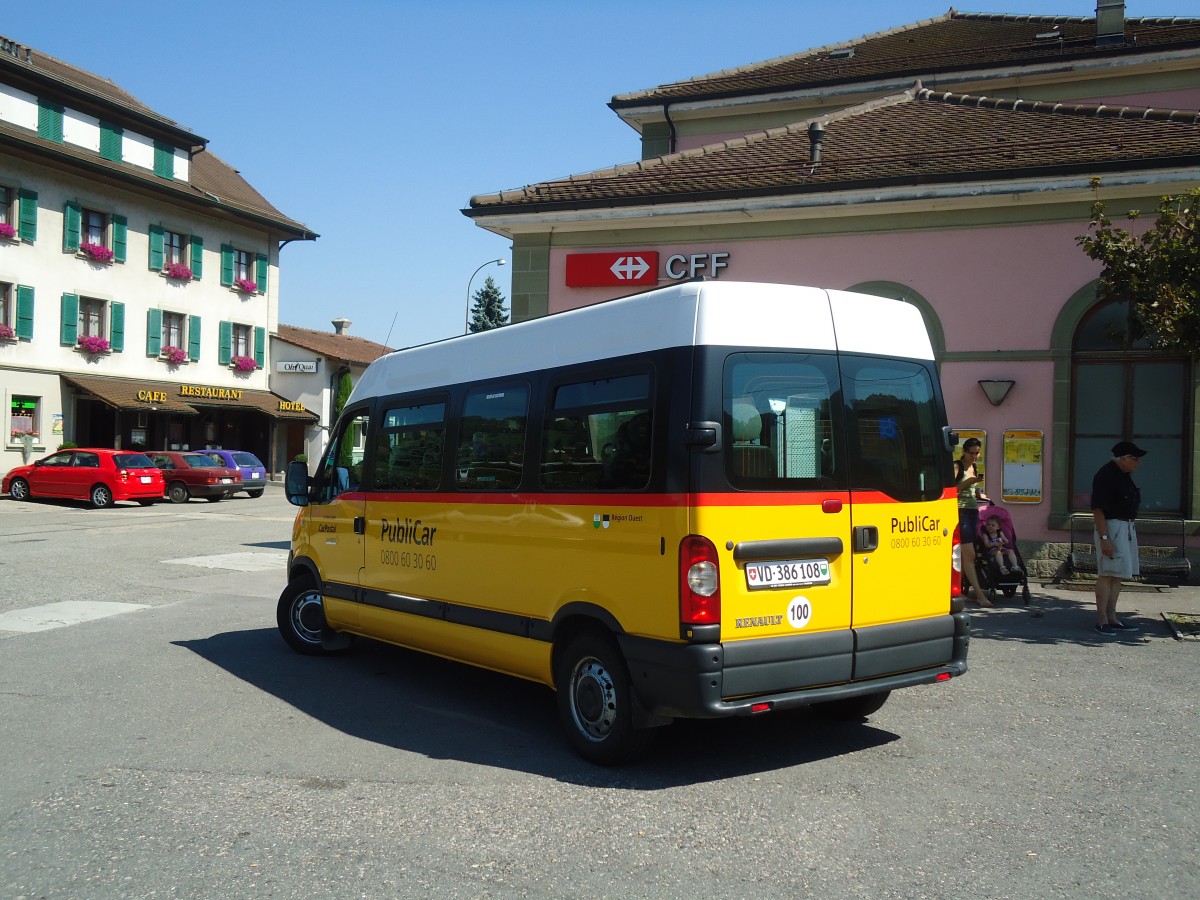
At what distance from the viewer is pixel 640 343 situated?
18.4ft

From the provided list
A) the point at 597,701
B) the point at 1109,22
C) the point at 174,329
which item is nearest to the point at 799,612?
the point at 597,701

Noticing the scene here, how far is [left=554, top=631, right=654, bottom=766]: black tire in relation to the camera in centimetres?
547

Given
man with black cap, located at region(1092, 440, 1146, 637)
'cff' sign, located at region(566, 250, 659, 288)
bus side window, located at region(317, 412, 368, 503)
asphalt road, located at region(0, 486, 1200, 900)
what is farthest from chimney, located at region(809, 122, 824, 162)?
bus side window, located at region(317, 412, 368, 503)

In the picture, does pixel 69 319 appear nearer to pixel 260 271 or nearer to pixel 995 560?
pixel 260 271

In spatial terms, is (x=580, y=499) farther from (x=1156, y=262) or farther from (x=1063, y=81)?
(x=1063, y=81)

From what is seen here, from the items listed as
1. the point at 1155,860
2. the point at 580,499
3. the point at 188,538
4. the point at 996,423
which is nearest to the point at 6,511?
the point at 188,538

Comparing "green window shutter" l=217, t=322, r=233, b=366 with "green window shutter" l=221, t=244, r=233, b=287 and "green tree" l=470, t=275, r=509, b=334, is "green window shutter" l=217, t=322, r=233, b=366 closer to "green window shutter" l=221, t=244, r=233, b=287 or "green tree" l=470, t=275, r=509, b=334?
"green window shutter" l=221, t=244, r=233, b=287

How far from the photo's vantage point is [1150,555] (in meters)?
12.9

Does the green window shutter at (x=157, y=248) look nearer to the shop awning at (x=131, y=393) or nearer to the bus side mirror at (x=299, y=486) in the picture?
the shop awning at (x=131, y=393)

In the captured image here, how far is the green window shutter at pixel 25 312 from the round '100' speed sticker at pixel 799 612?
33449 millimetres

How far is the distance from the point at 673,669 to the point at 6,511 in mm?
24943

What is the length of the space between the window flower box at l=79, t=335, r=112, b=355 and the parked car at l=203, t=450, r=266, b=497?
708 cm

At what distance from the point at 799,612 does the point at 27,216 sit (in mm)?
34190

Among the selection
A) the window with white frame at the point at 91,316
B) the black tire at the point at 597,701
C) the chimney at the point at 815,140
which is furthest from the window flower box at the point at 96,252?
the black tire at the point at 597,701
